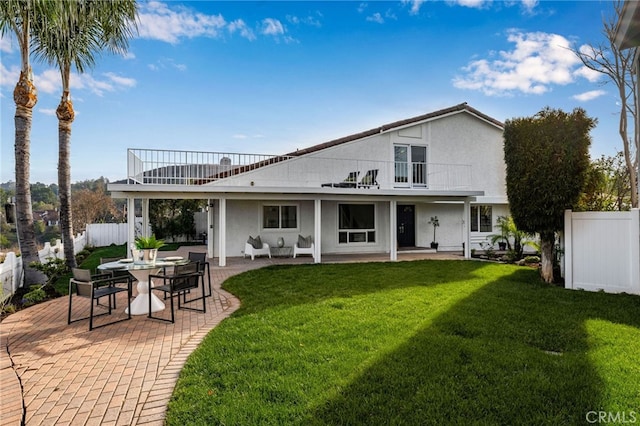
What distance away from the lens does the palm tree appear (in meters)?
9.79

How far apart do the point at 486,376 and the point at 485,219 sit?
635 inches

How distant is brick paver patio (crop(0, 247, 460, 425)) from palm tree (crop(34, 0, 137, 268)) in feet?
18.4

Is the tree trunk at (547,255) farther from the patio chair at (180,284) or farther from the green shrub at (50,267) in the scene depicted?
the green shrub at (50,267)

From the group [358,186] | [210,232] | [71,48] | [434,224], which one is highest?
[71,48]

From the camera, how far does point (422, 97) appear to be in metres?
18.5

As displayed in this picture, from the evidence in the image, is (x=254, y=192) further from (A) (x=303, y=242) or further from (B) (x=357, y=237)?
(B) (x=357, y=237)

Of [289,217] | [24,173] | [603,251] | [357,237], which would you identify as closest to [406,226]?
[357,237]

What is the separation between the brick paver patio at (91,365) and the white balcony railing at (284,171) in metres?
6.74

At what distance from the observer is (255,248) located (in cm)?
1442

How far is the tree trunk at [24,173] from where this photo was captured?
8211mm

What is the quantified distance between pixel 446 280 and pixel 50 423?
873cm

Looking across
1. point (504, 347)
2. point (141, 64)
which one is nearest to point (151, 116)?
point (141, 64)

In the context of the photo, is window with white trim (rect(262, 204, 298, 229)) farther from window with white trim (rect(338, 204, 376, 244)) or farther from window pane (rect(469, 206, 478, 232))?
window pane (rect(469, 206, 478, 232))

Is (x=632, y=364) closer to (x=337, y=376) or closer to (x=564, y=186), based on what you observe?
(x=337, y=376)
